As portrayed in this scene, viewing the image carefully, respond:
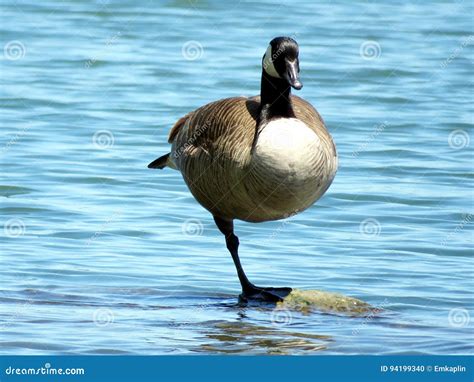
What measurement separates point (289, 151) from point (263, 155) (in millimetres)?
187

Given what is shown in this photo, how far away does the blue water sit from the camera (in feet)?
24.6

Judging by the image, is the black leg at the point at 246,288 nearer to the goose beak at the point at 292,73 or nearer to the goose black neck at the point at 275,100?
the goose black neck at the point at 275,100

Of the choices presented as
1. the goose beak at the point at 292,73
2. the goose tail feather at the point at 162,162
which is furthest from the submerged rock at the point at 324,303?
the goose tail feather at the point at 162,162

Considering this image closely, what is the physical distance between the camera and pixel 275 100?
796cm

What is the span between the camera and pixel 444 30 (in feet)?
70.3

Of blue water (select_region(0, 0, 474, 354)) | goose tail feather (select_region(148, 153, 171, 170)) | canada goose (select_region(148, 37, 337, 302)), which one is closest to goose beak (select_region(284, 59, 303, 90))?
canada goose (select_region(148, 37, 337, 302))

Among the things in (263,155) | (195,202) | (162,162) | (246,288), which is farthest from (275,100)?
(195,202)

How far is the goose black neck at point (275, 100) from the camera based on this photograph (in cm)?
790

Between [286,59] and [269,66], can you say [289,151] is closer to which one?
[286,59]

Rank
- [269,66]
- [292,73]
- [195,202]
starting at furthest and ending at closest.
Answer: [195,202] → [269,66] → [292,73]

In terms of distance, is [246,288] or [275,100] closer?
[275,100]

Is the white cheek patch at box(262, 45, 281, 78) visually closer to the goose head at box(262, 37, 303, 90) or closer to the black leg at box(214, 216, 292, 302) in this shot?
the goose head at box(262, 37, 303, 90)

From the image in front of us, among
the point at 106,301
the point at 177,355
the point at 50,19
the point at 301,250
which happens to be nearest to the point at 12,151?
the point at 301,250

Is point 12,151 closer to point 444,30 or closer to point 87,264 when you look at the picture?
point 87,264
